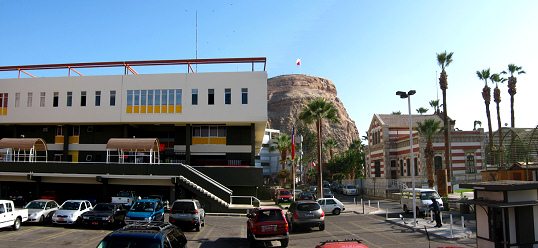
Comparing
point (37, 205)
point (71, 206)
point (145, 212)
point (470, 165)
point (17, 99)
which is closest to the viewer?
point (145, 212)

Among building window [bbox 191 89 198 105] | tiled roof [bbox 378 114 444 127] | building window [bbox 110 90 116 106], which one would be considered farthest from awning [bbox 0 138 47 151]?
tiled roof [bbox 378 114 444 127]

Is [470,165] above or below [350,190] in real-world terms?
above

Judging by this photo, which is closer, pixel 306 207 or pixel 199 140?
pixel 306 207

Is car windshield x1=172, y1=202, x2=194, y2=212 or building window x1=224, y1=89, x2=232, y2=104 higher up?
building window x1=224, y1=89, x2=232, y2=104

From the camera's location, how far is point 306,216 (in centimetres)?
2348

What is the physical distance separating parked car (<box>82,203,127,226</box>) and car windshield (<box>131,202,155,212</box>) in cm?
188

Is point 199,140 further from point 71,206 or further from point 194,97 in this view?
point 71,206

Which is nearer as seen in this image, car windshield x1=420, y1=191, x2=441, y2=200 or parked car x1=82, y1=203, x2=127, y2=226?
parked car x1=82, y1=203, x2=127, y2=226

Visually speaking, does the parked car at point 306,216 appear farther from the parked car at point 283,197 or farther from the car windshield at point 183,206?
the parked car at point 283,197

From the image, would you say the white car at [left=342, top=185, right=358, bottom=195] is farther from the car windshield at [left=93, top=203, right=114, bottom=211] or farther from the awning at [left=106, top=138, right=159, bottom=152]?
the car windshield at [left=93, top=203, right=114, bottom=211]

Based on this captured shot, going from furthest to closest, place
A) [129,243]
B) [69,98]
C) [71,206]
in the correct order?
[69,98]
[71,206]
[129,243]

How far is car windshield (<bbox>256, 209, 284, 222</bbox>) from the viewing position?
18359 millimetres

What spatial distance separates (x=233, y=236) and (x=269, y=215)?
190 inches

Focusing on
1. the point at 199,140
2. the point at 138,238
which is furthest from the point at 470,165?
the point at 138,238
